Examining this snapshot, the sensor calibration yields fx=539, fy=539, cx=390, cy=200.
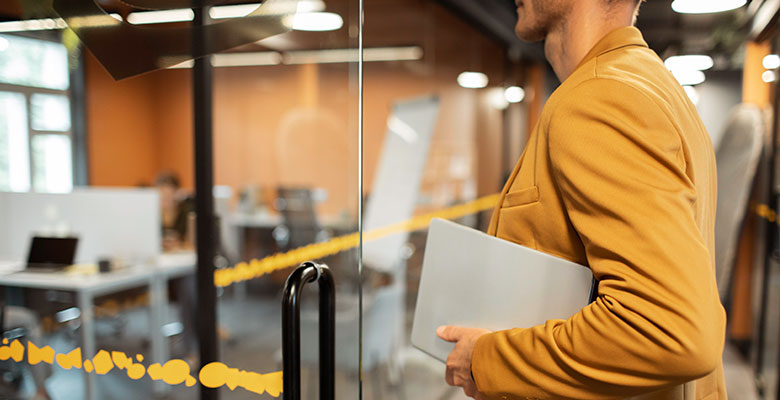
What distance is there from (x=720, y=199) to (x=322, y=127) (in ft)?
8.06

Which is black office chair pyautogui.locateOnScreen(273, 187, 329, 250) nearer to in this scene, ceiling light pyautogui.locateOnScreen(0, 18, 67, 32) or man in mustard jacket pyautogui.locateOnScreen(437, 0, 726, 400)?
ceiling light pyautogui.locateOnScreen(0, 18, 67, 32)

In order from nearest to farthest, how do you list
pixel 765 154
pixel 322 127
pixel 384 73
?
pixel 765 154, pixel 322 127, pixel 384 73

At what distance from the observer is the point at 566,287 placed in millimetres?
768

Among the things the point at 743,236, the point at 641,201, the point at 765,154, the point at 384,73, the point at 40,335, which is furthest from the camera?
the point at 384,73

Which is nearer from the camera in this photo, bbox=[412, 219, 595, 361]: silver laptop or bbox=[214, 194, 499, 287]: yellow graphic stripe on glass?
bbox=[412, 219, 595, 361]: silver laptop

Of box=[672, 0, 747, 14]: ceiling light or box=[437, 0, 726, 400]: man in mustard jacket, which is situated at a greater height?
box=[672, 0, 747, 14]: ceiling light

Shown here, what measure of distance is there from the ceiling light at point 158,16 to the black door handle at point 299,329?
52 centimetres

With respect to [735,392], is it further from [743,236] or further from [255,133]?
[255,133]

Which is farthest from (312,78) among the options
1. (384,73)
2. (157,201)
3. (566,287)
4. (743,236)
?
(566,287)

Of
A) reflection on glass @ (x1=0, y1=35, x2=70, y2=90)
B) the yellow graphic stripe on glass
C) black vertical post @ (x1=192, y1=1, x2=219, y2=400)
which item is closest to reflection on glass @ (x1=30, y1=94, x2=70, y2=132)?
reflection on glass @ (x1=0, y1=35, x2=70, y2=90)

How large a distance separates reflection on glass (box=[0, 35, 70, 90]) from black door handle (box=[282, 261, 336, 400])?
28.9 inches

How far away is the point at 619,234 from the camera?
620 mm

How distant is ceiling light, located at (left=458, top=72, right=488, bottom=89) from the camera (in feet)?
15.5

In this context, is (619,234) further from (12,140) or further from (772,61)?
(772,61)
